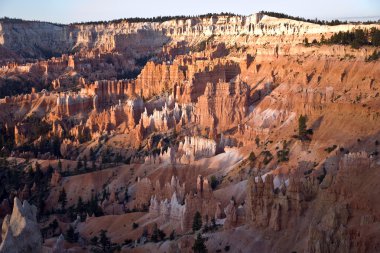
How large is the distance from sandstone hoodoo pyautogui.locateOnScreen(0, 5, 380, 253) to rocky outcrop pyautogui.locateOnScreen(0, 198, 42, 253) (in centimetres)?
7

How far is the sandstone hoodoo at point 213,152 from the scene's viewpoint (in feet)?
94.7

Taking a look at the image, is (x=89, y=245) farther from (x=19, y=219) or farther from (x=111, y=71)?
(x=111, y=71)

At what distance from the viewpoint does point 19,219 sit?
27.9 metres

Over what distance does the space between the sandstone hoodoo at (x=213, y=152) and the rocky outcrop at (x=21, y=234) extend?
7 cm

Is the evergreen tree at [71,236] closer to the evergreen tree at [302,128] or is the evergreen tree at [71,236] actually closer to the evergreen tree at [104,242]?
the evergreen tree at [104,242]

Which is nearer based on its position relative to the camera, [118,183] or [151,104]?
[118,183]

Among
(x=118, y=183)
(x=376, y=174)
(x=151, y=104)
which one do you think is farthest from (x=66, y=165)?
(x=376, y=174)

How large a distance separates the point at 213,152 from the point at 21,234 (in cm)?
2923

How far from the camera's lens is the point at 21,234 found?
27312mm

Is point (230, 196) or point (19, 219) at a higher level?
point (19, 219)

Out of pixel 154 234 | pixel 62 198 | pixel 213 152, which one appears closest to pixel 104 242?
pixel 154 234

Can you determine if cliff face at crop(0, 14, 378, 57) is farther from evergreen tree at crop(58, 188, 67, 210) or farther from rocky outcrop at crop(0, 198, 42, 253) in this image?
rocky outcrop at crop(0, 198, 42, 253)

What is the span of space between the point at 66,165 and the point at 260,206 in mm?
33967

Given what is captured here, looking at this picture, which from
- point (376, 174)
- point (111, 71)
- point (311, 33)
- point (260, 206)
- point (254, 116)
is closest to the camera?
point (376, 174)
